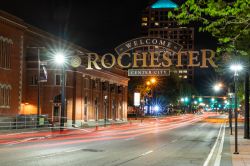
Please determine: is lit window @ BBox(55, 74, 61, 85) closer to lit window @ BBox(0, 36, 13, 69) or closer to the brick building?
the brick building

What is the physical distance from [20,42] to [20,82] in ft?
15.2

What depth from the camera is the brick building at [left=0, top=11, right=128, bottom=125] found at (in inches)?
1978

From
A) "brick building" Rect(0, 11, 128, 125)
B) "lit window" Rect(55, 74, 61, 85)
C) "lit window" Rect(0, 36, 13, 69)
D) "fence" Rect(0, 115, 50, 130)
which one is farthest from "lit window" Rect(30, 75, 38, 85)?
"fence" Rect(0, 115, 50, 130)

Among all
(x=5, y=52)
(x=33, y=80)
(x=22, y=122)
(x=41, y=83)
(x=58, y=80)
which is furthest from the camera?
(x=58, y=80)

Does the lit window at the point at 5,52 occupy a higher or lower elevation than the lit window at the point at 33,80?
higher

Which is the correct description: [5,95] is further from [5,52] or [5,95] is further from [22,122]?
[22,122]

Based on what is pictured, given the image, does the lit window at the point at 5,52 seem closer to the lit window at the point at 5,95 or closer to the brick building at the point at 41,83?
the brick building at the point at 41,83

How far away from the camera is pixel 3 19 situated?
48938 mm

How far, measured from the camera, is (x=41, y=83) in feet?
193

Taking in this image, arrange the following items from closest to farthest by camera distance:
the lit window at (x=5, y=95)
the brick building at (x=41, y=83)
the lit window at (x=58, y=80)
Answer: the lit window at (x=5, y=95) < the brick building at (x=41, y=83) < the lit window at (x=58, y=80)

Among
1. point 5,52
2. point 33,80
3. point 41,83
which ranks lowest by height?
point 41,83

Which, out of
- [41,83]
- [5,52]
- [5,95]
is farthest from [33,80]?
[5,52]

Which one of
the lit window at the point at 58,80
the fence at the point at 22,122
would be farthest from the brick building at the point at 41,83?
the fence at the point at 22,122

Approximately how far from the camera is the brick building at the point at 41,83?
5025 cm
